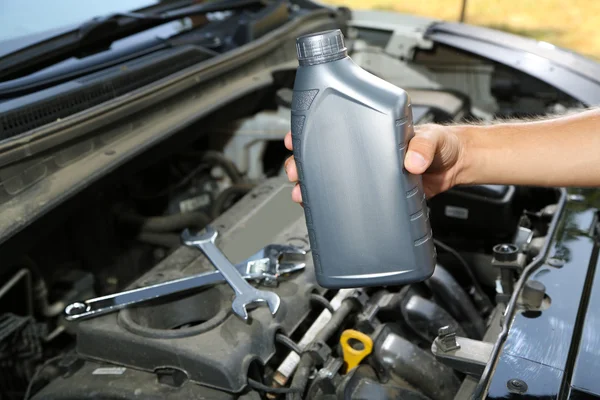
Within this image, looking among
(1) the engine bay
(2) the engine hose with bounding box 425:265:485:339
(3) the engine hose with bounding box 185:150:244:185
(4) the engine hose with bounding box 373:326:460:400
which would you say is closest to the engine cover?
(1) the engine bay

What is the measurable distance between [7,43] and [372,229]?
43.8 inches

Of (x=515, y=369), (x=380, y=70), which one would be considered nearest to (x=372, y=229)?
(x=515, y=369)

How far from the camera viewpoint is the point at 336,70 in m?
0.73

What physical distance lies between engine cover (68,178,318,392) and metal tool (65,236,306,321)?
0.06ft

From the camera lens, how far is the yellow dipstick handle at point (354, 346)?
1017 millimetres

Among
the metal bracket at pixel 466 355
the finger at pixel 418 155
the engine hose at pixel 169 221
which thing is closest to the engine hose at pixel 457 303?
the metal bracket at pixel 466 355

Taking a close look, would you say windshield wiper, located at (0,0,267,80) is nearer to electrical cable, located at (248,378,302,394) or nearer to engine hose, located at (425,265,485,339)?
electrical cable, located at (248,378,302,394)

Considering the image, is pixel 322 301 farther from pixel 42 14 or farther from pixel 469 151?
pixel 42 14

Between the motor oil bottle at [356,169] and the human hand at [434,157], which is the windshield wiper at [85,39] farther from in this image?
the motor oil bottle at [356,169]

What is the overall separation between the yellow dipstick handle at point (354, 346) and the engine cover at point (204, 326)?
0.09 meters

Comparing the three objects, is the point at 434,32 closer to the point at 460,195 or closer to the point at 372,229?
the point at 460,195

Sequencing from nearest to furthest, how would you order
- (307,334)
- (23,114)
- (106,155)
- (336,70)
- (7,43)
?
(336,70), (307,334), (23,114), (106,155), (7,43)

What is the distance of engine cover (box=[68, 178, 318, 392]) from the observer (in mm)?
931

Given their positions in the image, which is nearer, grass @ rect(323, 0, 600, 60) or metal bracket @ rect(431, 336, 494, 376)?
metal bracket @ rect(431, 336, 494, 376)
